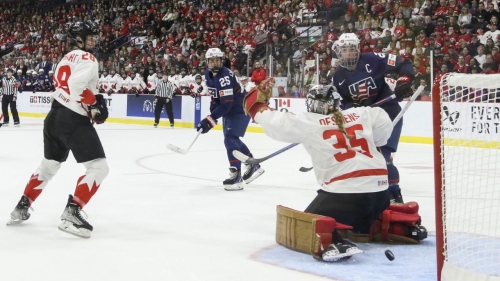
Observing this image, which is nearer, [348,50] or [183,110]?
[348,50]

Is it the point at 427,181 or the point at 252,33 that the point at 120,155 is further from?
the point at 252,33

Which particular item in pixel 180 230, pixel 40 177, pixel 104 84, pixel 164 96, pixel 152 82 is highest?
pixel 152 82

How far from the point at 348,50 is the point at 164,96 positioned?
9.99 meters

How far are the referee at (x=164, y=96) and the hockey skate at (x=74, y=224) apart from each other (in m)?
10.4

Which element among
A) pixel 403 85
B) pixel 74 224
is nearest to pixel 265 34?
pixel 403 85

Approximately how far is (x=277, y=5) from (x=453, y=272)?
14.0 metres

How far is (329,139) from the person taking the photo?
3.30 meters

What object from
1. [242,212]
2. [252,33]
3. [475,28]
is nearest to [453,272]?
[242,212]

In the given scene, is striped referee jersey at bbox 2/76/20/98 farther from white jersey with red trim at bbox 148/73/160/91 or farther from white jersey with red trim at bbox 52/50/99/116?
white jersey with red trim at bbox 52/50/99/116

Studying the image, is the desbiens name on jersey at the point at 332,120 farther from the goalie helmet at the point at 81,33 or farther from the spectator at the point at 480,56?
the spectator at the point at 480,56

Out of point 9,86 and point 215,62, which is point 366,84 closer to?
point 215,62

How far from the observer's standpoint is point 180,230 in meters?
3.97

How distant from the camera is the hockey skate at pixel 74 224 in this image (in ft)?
12.1

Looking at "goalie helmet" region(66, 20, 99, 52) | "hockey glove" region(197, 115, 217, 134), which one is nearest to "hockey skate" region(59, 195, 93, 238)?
"goalie helmet" region(66, 20, 99, 52)
